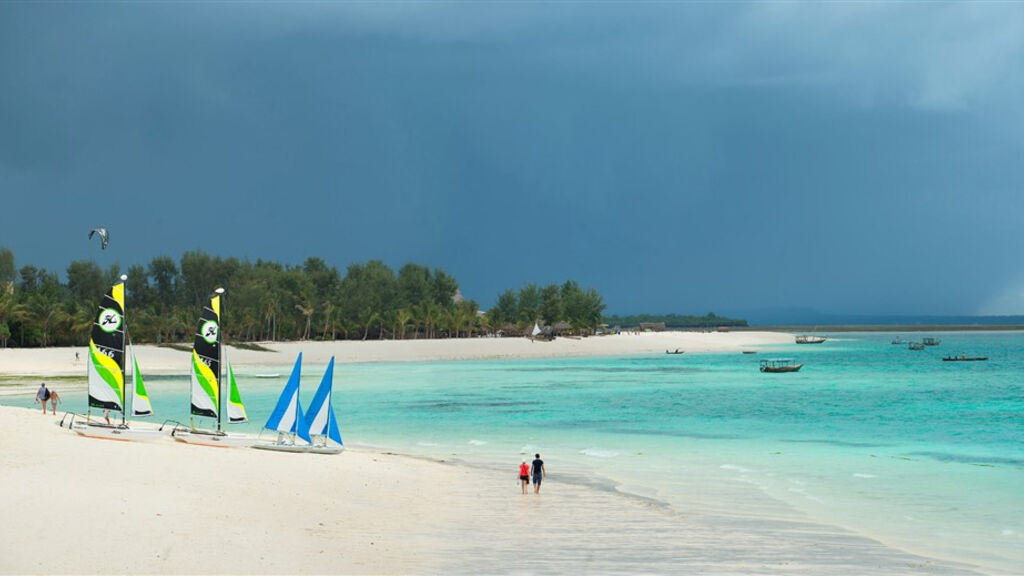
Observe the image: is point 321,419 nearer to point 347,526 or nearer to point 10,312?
point 347,526

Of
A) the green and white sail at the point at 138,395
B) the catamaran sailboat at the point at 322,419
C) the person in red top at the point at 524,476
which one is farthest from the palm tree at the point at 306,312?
the person in red top at the point at 524,476

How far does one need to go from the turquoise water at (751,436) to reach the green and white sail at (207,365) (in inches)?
233

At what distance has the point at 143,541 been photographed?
47.1 ft

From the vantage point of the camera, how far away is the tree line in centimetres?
11177

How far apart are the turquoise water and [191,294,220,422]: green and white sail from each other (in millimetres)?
5925

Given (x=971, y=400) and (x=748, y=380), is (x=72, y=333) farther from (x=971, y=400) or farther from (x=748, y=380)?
(x=971, y=400)

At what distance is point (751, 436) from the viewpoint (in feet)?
118

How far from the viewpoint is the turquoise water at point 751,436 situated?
20859mm

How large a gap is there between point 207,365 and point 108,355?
3.39 m

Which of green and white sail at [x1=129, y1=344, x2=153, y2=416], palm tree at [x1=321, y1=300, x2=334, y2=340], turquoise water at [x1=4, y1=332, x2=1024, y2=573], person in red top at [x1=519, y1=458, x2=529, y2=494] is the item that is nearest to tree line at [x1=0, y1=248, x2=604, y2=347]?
palm tree at [x1=321, y1=300, x2=334, y2=340]

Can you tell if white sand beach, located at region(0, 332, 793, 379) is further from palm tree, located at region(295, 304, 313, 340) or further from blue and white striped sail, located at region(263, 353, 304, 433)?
blue and white striped sail, located at region(263, 353, 304, 433)

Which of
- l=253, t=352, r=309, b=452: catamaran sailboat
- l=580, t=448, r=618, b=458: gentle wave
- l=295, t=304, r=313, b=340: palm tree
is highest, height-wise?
l=295, t=304, r=313, b=340: palm tree

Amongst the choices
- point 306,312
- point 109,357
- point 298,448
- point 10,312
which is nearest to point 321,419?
point 298,448

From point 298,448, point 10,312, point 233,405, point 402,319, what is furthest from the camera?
point 402,319
